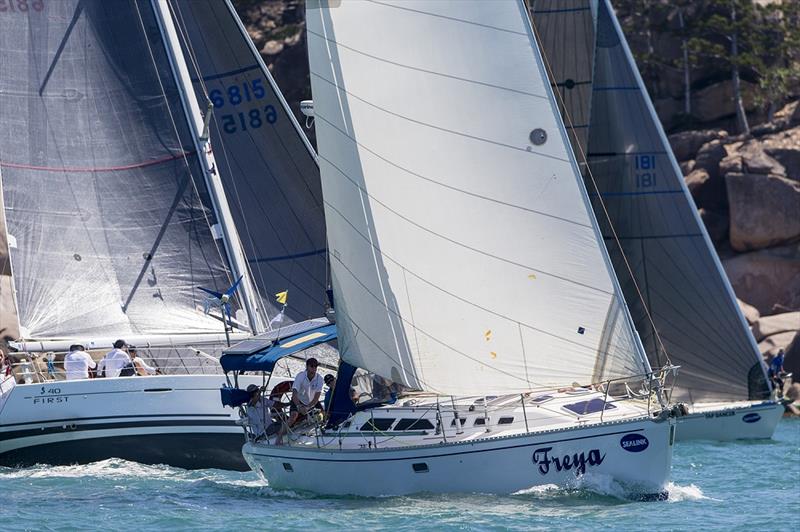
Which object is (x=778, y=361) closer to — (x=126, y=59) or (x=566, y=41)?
(x=566, y=41)

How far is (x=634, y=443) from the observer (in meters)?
17.5

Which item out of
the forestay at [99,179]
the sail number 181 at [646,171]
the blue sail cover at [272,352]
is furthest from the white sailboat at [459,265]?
the sail number 181 at [646,171]

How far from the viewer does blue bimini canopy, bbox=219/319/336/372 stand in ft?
64.3

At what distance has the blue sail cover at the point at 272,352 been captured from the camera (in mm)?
19531

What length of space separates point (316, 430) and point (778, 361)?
15585 mm

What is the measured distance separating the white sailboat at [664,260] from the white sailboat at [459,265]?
28.2 ft

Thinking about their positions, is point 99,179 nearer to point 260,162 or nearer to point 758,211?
point 260,162

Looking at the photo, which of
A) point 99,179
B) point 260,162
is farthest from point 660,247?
point 99,179

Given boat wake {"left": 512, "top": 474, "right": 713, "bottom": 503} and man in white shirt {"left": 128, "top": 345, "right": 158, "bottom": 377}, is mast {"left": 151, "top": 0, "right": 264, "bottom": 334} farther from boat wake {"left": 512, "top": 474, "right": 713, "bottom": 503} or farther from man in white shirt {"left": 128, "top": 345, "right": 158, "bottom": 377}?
boat wake {"left": 512, "top": 474, "right": 713, "bottom": 503}

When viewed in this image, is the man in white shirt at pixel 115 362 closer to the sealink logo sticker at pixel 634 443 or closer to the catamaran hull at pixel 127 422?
the catamaran hull at pixel 127 422

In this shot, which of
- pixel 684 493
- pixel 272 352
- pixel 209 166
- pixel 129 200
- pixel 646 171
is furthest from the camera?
pixel 646 171

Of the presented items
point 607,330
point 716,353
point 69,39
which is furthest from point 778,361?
point 69,39

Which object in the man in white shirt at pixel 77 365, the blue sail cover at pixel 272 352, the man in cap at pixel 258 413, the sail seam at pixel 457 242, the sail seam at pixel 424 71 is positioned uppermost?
the sail seam at pixel 424 71

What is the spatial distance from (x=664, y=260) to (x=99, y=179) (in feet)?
36.3
